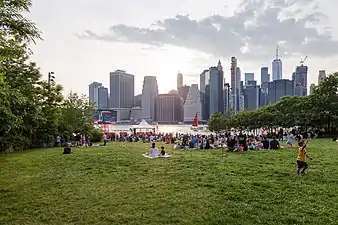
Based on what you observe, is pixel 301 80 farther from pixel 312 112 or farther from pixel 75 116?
pixel 75 116

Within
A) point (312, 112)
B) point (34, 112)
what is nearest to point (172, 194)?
point (34, 112)

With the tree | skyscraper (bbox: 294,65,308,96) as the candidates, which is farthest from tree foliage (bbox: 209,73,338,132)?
skyscraper (bbox: 294,65,308,96)

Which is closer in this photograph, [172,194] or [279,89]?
[172,194]

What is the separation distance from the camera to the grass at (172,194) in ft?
27.7

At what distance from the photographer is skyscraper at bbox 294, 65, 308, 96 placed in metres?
145

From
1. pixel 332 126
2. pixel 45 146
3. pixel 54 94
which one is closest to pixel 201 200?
pixel 45 146

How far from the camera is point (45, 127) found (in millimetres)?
32594

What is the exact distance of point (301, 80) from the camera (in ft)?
502

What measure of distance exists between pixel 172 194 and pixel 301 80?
155916 millimetres

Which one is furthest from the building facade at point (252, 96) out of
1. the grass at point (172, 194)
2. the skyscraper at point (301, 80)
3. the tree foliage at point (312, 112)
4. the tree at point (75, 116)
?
the grass at point (172, 194)

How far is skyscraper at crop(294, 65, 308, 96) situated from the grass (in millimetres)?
137286

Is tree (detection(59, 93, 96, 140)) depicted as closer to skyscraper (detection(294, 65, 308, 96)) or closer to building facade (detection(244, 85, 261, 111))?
skyscraper (detection(294, 65, 308, 96))

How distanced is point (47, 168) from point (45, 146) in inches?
659

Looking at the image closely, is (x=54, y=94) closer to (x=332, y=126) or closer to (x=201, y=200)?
(x=201, y=200)
